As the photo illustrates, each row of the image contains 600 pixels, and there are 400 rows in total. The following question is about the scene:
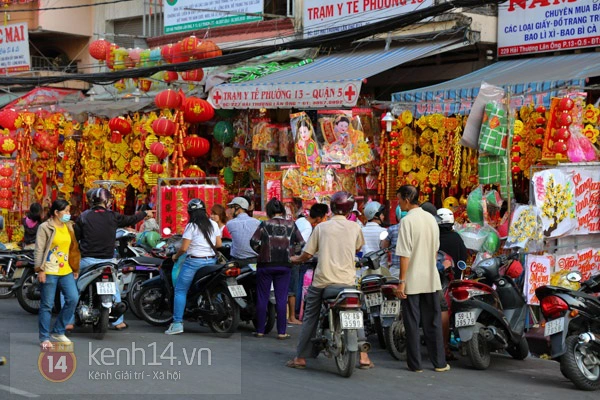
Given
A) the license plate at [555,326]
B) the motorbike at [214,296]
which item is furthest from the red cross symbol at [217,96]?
the license plate at [555,326]

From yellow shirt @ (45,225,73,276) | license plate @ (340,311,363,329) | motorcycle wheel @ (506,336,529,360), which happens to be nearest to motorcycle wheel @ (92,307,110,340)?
yellow shirt @ (45,225,73,276)

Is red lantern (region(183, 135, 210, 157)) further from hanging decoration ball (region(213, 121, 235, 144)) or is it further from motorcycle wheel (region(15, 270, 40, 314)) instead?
motorcycle wheel (region(15, 270, 40, 314))

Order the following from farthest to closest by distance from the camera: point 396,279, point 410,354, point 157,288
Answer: point 157,288, point 396,279, point 410,354

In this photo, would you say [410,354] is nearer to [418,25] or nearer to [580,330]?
[580,330]

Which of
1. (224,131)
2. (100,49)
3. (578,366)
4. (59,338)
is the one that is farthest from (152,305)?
(100,49)

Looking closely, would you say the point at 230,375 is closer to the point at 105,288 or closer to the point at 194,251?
the point at 105,288

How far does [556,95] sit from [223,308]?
5.28m

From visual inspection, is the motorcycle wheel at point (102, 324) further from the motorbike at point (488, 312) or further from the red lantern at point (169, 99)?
the red lantern at point (169, 99)

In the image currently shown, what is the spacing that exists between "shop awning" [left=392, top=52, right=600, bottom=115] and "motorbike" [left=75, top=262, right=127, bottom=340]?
563 centimetres

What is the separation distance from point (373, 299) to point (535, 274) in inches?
88.4

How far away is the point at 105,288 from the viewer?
10.6 meters

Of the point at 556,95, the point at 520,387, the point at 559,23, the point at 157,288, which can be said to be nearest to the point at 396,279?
the point at 520,387

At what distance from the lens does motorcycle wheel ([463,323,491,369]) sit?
30.5 feet

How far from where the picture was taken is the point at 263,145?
17.2m
